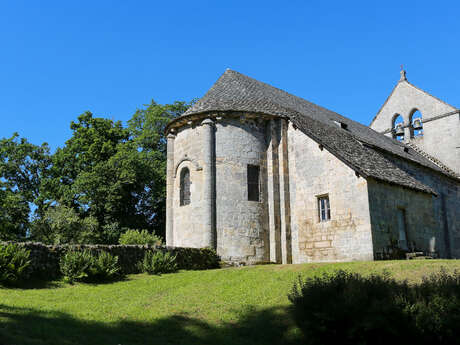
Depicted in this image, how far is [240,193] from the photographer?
19.8m

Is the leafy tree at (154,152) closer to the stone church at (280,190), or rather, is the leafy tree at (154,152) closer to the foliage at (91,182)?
the foliage at (91,182)

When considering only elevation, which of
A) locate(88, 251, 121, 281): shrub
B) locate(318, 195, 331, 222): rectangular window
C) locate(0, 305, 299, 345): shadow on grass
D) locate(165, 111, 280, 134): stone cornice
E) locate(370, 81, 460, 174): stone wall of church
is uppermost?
locate(370, 81, 460, 174): stone wall of church

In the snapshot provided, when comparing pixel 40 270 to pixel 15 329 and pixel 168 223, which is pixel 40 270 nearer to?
pixel 15 329

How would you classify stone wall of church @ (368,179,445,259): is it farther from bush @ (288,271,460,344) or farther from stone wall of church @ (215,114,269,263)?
bush @ (288,271,460,344)

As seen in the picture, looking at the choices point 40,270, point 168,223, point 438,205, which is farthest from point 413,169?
point 40,270

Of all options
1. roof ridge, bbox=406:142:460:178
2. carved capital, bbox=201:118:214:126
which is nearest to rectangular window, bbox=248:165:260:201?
carved capital, bbox=201:118:214:126

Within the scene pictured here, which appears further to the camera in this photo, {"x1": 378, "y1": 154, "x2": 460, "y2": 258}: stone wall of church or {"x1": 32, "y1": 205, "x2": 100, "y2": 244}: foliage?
{"x1": 32, "y1": 205, "x2": 100, "y2": 244}: foliage

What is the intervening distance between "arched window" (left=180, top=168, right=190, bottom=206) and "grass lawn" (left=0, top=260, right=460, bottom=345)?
6638 mm

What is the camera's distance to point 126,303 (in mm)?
11266

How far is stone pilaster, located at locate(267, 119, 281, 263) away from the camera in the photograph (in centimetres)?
1959

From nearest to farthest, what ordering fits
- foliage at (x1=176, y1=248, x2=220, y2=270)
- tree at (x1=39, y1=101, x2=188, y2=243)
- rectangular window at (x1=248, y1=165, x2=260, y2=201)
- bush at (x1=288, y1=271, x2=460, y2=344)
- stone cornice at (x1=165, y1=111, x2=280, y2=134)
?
bush at (x1=288, y1=271, x2=460, y2=344)
foliage at (x1=176, y1=248, x2=220, y2=270)
rectangular window at (x1=248, y1=165, x2=260, y2=201)
stone cornice at (x1=165, y1=111, x2=280, y2=134)
tree at (x1=39, y1=101, x2=188, y2=243)

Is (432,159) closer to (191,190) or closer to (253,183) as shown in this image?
(253,183)

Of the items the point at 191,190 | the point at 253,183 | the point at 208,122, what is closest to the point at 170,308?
the point at 191,190

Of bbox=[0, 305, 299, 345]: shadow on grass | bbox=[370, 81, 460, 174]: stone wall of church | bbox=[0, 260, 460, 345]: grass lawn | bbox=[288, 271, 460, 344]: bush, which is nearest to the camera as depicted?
bbox=[288, 271, 460, 344]: bush
